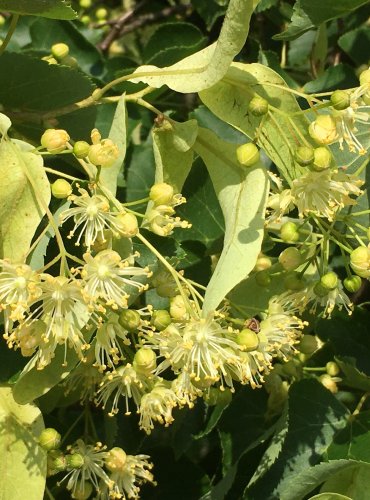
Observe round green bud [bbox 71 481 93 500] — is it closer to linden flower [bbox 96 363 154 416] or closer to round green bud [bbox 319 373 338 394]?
linden flower [bbox 96 363 154 416]

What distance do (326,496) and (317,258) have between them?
39 centimetres

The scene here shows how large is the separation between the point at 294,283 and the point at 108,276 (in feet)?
1.11

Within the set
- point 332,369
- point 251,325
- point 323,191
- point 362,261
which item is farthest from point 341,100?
point 332,369

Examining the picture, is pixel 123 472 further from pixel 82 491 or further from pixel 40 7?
pixel 40 7

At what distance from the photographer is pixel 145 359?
123 cm

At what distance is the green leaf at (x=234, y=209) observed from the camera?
1188mm

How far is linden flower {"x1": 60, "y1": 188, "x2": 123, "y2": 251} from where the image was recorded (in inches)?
47.2

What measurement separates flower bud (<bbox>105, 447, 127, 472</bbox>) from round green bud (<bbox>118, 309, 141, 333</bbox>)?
0.90ft

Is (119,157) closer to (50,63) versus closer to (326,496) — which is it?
(50,63)

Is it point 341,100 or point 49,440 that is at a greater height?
point 341,100

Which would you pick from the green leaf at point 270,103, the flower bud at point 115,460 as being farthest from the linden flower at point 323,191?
the flower bud at point 115,460

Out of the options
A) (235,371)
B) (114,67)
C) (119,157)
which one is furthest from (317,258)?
(114,67)

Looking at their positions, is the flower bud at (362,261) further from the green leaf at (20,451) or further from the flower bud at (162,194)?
the green leaf at (20,451)

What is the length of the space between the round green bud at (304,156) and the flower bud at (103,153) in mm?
261
